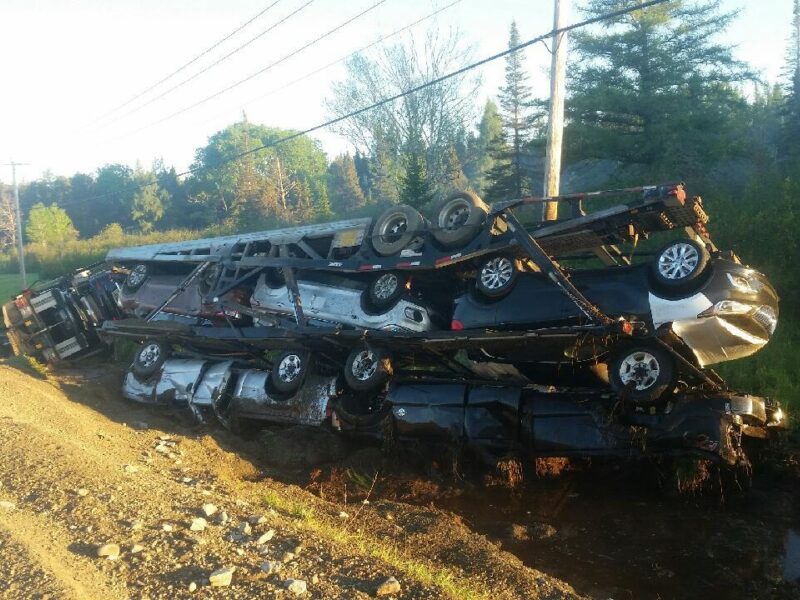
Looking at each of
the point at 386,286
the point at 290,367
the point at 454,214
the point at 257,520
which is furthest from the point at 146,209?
the point at 257,520

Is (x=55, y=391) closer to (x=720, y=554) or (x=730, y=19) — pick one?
(x=720, y=554)

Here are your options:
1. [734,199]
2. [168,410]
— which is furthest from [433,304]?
[734,199]

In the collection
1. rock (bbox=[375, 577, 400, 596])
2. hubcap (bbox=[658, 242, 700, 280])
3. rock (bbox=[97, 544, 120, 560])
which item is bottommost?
rock (bbox=[375, 577, 400, 596])

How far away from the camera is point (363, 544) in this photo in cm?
549

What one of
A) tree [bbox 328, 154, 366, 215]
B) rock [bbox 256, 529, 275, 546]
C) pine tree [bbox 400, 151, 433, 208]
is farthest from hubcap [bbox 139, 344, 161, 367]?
tree [bbox 328, 154, 366, 215]

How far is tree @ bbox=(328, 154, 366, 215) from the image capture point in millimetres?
60625

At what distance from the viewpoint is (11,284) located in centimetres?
3731

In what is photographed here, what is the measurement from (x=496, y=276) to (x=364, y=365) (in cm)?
211

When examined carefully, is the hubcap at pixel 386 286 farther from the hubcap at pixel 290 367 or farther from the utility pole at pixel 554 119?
the utility pole at pixel 554 119

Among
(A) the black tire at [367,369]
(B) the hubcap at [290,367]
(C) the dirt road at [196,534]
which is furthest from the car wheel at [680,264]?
(B) the hubcap at [290,367]

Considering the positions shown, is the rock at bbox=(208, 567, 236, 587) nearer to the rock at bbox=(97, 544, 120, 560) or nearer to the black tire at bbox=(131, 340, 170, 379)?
the rock at bbox=(97, 544, 120, 560)

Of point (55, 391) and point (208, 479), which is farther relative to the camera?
point (55, 391)

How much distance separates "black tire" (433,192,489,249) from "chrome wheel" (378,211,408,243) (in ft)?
1.76

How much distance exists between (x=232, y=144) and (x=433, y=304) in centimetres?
6936
